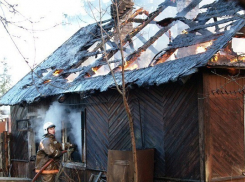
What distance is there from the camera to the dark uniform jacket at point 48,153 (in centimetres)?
1011

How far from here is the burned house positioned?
877cm

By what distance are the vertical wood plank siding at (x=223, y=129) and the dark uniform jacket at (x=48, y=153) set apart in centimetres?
396

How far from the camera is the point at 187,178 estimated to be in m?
9.12

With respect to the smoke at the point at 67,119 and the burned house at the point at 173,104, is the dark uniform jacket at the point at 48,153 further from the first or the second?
the smoke at the point at 67,119

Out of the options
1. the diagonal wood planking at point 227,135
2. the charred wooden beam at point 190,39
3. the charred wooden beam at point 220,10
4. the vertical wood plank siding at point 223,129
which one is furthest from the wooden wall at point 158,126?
the charred wooden beam at point 220,10

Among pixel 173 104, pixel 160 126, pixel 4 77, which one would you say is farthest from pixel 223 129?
pixel 4 77

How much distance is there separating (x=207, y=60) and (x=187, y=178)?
2896 mm

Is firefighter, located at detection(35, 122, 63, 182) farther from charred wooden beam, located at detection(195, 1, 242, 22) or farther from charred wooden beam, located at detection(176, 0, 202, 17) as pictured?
charred wooden beam, located at detection(176, 0, 202, 17)

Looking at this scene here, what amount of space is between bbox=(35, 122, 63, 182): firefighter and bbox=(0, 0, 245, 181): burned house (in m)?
1.32

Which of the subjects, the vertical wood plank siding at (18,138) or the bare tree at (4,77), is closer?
the vertical wood plank siding at (18,138)

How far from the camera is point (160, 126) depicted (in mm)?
9953

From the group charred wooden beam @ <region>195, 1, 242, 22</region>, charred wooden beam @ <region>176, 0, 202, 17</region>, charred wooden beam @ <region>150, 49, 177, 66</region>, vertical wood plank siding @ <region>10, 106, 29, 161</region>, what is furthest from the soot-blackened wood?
vertical wood plank siding @ <region>10, 106, 29, 161</region>

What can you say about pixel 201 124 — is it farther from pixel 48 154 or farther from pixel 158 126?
pixel 48 154

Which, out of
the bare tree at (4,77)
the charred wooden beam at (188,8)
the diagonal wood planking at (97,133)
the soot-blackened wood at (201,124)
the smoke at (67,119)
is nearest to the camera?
the soot-blackened wood at (201,124)
